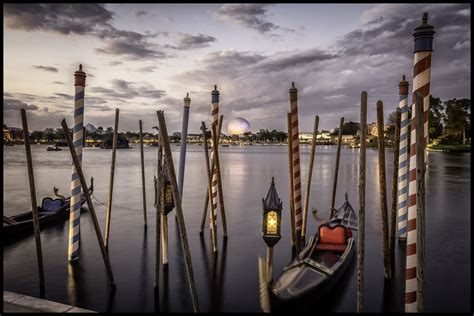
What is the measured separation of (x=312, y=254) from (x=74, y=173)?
5.65 metres

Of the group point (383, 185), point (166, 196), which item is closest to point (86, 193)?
point (166, 196)

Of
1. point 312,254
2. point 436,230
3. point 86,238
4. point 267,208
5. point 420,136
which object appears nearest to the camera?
point 420,136

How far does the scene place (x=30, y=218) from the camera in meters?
12.1

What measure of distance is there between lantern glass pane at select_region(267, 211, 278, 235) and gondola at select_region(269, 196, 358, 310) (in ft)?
2.78

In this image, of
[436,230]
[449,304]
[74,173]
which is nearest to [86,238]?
[74,173]

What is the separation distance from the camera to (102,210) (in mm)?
16109

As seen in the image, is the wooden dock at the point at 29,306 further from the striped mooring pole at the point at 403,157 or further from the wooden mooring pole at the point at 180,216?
the striped mooring pole at the point at 403,157

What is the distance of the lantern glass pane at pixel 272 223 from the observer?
5.98 meters

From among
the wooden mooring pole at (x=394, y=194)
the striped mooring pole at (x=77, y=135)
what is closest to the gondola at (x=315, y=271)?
the wooden mooring pole at (x=394, y=194)

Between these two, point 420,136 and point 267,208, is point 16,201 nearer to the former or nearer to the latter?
point 267,208

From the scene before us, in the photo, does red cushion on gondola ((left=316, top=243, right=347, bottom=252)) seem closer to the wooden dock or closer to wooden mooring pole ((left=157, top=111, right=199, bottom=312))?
wooden mooring pole ((left=157, top=111, right=199, bottom=312))

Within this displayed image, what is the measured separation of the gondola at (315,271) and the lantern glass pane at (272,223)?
85 centimetres

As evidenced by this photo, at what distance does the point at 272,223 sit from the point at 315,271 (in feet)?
4.11

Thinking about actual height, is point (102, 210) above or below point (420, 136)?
below
